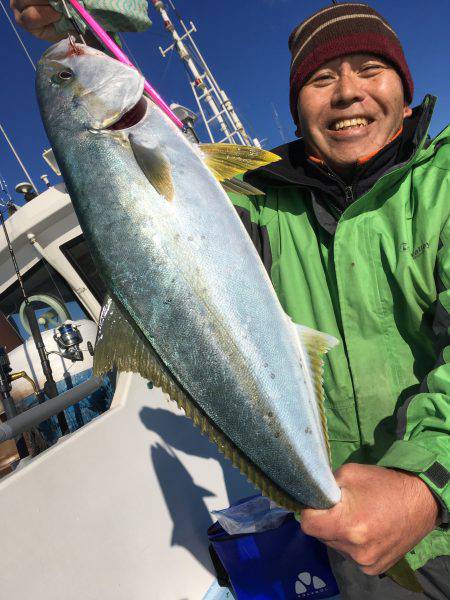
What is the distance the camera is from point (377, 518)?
3.79ft

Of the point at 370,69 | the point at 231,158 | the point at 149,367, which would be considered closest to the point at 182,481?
the point at 149,367

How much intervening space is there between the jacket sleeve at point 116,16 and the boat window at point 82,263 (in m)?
4.13

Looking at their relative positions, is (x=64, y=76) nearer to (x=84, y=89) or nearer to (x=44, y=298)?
(x=84, y=89)

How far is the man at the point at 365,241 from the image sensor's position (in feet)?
5.23

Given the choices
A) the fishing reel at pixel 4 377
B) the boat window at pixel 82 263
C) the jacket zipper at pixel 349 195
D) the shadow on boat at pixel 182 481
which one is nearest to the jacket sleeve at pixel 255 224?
the jacket zipper at pixel 349 195

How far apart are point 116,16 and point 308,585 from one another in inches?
135

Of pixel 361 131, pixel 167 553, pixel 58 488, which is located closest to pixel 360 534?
pixel 361 131

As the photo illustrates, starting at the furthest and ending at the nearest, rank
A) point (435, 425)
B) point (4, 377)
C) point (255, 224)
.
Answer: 1. point (4, 377)
2. point (255, 224)
3. point (435, 425)

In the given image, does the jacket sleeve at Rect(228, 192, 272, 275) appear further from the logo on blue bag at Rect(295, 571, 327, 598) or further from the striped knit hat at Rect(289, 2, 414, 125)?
the logo on blue bag at Rect(295, 571, 327, 598)

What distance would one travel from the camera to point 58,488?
7.58 ft

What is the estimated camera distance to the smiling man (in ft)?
5.21

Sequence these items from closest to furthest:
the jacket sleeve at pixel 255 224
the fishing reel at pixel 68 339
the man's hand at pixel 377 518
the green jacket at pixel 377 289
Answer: the man's hand at pixel 377 518 → the green jacket at pixel 377 289 → the jacket sleeve at pixel 255 224 → the fishing reel at pixel 68 339

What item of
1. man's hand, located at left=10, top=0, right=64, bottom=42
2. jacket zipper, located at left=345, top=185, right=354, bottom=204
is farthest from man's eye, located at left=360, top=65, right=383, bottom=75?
man's hand, located at left=10, top=0, right=64, bottom=42

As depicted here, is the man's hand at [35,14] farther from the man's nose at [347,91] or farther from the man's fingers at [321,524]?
the man's fingers at [321,524]
